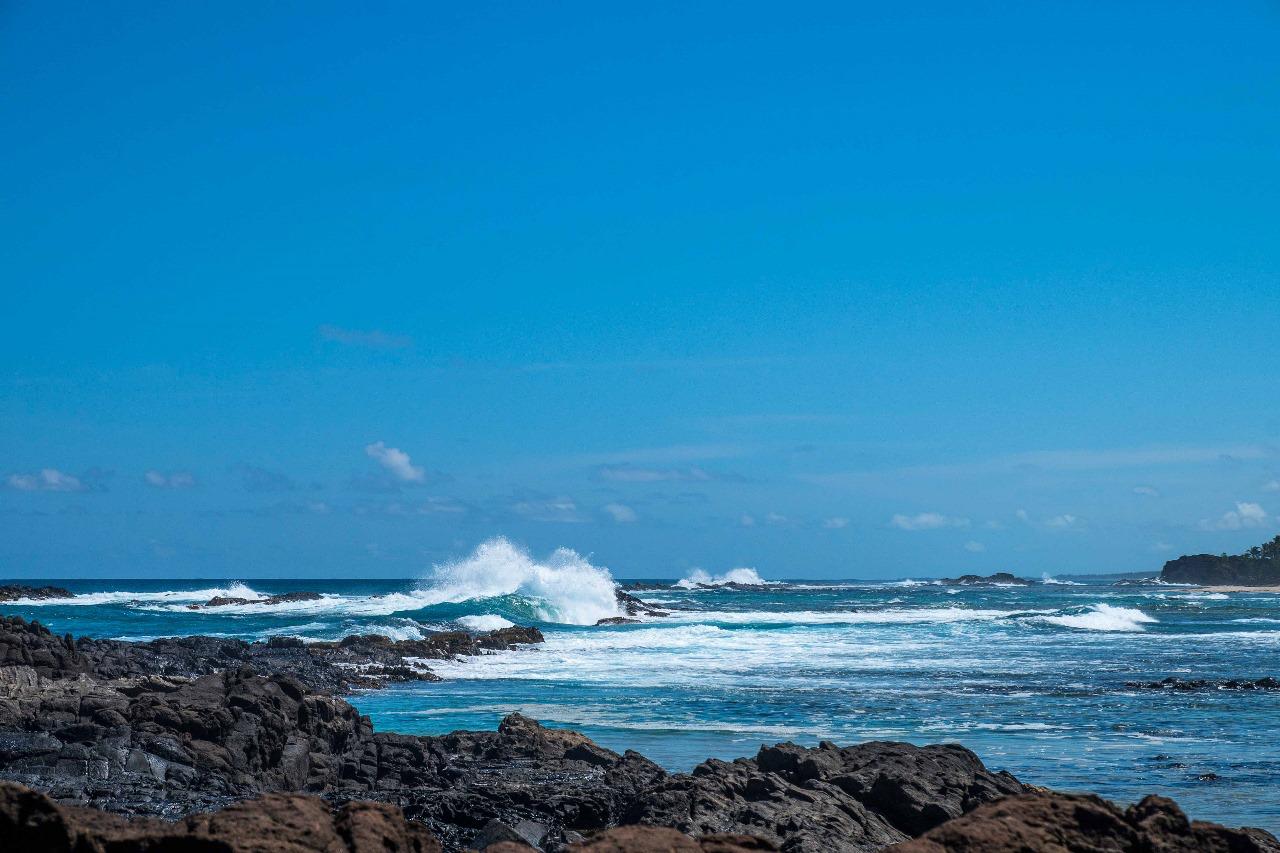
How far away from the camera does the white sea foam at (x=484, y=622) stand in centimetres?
4000

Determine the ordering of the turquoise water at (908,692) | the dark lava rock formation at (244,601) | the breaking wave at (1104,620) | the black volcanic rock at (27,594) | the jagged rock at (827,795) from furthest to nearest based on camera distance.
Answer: the black volcanic rock at (27,594) → the dark lava rock formation at (244,601) → the breaking wave at (1104,620) → the turquoise water at (908,692) → the jagged rock at (827,795)

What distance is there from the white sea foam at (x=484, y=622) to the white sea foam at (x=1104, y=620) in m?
20.9

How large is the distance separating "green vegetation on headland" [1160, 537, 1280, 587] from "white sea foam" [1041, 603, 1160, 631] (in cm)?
6469

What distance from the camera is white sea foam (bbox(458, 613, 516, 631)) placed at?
40000 mm

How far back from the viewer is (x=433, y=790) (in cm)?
1084

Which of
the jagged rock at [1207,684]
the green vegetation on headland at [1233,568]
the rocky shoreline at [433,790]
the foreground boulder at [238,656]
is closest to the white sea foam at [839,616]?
the foreground boulder at [238,656]

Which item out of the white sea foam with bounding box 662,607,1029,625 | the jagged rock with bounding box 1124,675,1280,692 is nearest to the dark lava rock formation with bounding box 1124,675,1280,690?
the jagged rock with bounding box 1124,675,1280,692

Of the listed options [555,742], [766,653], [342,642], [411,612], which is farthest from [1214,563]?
[555,742]

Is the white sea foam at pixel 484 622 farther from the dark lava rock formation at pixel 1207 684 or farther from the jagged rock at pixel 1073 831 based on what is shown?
the jagged rock at pixel 1073 831

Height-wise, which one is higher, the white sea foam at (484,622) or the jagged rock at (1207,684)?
the white sea foam at (484,622)

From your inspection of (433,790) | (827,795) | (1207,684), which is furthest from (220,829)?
(1207,684)

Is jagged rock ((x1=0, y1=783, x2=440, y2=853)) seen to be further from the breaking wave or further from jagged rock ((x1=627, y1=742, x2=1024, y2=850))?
the breaking wave

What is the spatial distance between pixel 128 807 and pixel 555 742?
516 centimetres

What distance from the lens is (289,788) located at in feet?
37.2
